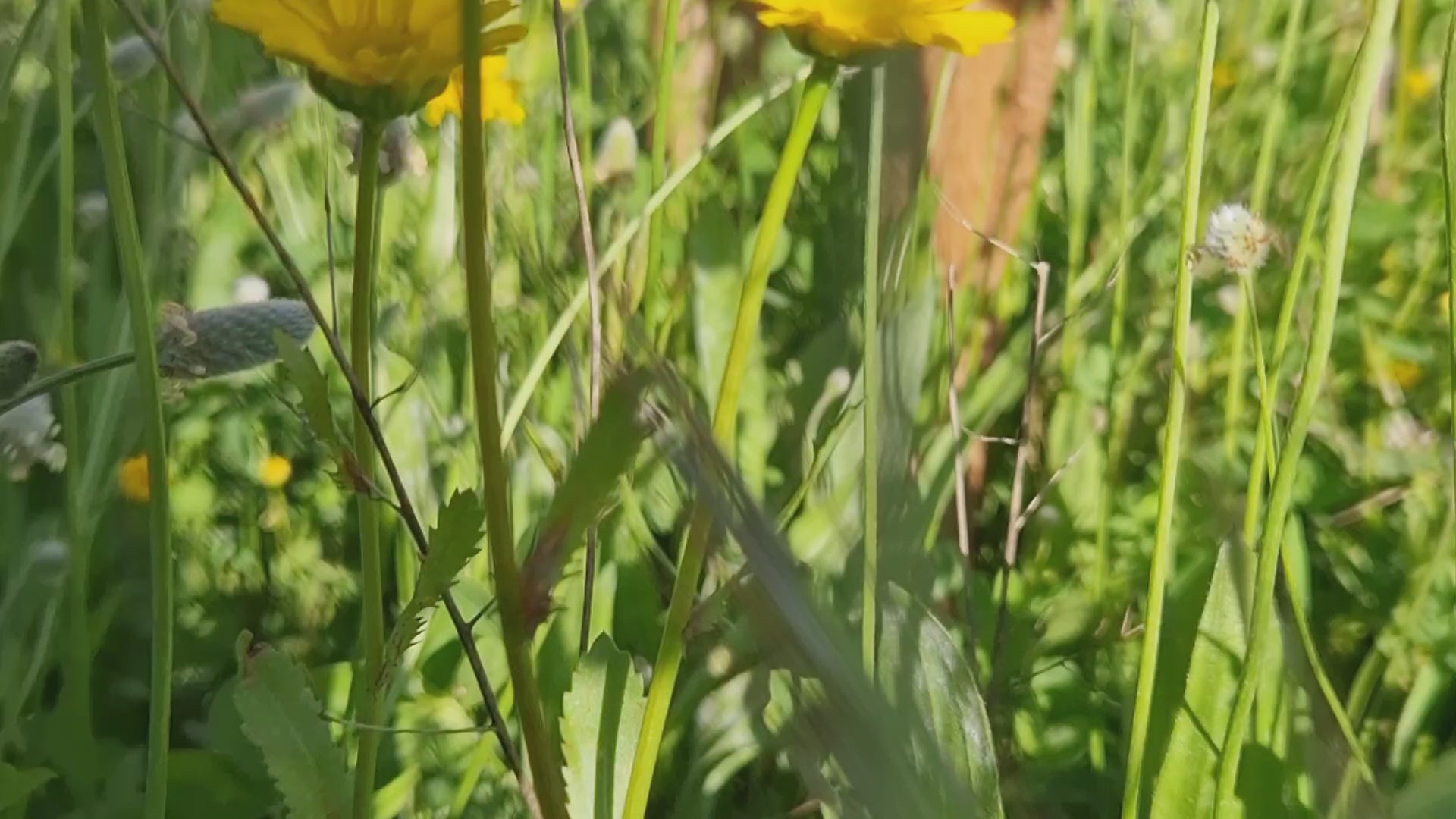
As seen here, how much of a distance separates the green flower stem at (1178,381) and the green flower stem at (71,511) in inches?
12.8

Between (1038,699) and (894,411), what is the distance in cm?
48

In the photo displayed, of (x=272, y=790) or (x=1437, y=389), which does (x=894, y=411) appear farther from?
(x=1437, y=389)

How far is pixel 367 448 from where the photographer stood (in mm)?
306

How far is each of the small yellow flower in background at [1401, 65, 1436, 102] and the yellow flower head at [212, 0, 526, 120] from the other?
3.35ft

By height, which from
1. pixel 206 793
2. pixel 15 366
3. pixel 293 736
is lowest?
pixel 206 793

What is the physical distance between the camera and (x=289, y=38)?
274 millimetres

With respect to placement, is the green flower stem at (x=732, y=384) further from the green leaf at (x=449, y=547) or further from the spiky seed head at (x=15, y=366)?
the spiky seed head at (x=15, y=366)

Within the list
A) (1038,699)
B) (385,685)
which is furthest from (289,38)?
(1038,699)

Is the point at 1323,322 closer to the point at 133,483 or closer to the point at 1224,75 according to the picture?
the point at 133,483

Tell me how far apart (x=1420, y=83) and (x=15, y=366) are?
1185 mm

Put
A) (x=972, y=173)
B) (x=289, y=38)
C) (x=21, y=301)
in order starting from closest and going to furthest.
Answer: (x=289, y=38) < (x=21, y=301) < (x=972, y=173)

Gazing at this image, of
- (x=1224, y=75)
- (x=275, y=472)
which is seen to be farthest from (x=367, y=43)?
(x=1224, y=75)

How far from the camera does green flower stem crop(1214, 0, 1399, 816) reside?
281 millimetres

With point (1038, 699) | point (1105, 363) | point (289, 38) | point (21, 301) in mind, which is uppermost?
point (289, 38)
